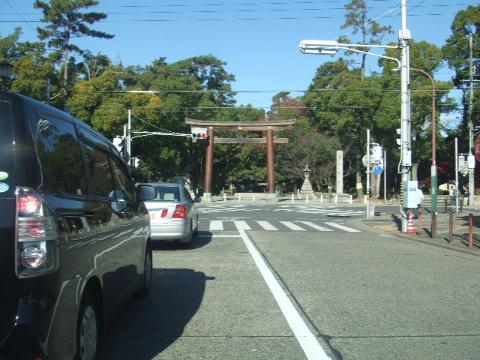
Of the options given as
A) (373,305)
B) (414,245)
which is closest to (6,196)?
(373,305)

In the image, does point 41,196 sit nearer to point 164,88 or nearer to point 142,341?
point 142,341

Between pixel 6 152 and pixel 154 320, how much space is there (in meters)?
3.50

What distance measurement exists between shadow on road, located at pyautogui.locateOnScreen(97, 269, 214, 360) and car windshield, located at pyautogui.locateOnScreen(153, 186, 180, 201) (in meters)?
4.07

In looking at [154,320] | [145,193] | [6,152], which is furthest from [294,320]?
[6,152]

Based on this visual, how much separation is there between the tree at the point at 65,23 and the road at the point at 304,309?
146ft

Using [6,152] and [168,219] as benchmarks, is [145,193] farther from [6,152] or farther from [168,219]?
[168,219]

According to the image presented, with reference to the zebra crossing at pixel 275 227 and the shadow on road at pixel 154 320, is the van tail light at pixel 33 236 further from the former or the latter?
the zebra crossing at pixel 275 227

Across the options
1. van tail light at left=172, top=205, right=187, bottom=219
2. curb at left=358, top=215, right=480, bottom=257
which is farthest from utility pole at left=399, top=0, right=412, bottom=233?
van tail light at left=172, top=205, right=187, bottom=219

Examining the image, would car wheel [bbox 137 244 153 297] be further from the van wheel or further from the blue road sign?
the blue road sign

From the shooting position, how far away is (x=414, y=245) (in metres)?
14.7

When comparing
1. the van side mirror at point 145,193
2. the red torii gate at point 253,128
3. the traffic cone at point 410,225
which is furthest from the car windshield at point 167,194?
the red torii gate at point 253,128

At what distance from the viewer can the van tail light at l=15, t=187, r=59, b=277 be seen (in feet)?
10.5

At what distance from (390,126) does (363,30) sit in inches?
612

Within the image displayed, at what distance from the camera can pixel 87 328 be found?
4.24 m
